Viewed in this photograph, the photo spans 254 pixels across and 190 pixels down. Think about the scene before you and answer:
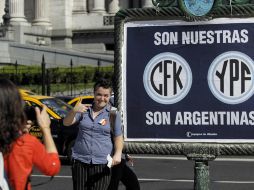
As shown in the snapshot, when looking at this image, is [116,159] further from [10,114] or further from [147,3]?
[147,3]

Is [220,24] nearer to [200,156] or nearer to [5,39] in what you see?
[200,156]

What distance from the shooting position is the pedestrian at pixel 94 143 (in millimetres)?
5988

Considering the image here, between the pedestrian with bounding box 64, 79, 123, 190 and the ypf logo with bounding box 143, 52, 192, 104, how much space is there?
878 mm

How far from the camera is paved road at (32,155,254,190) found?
1245 cm

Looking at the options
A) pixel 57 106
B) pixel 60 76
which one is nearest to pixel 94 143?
pixel 57 106

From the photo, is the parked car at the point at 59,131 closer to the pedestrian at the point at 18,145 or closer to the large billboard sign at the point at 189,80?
the large billboard sign at the point at 189,80

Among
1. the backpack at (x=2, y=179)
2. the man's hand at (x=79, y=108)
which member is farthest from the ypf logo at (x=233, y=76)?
the backpack at (x=2, y=179)

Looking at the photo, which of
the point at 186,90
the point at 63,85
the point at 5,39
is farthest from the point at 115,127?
the point at 5,39

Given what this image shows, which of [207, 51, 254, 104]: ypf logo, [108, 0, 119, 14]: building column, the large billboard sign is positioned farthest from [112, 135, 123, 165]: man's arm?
[108, 0, 119, 14]: building column

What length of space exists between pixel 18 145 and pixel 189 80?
65.7 inches

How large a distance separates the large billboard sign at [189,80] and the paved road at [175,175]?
22.6 ft

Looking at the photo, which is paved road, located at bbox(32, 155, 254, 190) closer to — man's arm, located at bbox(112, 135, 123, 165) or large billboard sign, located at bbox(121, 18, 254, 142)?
man's arm, located at bbox(112, 135, 123, 165)

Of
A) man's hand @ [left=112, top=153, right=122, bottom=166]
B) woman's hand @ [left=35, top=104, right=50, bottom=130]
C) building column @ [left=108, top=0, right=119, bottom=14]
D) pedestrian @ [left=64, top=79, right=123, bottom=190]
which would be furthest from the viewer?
building column @ [left=108, top=0, right=119, bottom=14]

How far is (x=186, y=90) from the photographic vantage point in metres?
5.25
